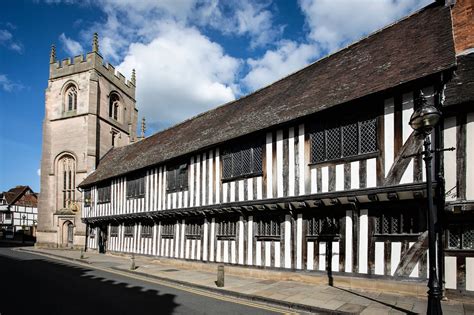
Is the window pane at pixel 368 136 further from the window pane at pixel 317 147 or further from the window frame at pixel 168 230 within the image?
the window frame at pixel 168 230

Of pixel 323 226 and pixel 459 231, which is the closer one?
pixel 459 231

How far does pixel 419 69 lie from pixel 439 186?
113 inches

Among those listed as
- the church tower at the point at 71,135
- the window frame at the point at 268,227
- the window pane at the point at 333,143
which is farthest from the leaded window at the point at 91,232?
the window pane at the point at 333,143

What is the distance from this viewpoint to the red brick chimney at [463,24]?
962 cm

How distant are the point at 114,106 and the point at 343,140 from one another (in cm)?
2649

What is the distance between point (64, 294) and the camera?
837 cm

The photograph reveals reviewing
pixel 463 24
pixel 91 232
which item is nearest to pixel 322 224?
pixel 463 24

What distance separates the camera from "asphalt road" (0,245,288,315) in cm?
690

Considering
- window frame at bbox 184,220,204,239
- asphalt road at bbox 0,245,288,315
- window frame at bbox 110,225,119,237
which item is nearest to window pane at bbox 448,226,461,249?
asphalt road at bbox 0,245,288,315

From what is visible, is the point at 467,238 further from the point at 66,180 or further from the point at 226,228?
the point at 66,180

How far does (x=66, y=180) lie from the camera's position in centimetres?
2833

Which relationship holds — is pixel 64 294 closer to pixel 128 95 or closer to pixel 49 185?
pixel 49 185

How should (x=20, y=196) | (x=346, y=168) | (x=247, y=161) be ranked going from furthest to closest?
(x=20, y=196) → (x=247, y=161) → (x=346, y=168)

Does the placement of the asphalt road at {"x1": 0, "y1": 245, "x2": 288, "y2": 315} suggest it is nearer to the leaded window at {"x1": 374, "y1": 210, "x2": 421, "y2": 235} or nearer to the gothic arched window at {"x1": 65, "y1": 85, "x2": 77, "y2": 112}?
the leaded window at {"x1": 374, "y1": 210, "x2": 421, "y2": 235}
